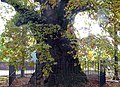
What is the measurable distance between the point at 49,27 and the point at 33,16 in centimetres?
67

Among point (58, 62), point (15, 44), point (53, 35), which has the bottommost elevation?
point (58, 62)

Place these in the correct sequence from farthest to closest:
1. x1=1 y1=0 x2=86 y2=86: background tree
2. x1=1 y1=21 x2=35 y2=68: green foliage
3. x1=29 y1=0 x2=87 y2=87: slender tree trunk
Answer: x1=29 y1=0 x2=87 y2=87: slender tree trunk < x1=1 y1=0 x2=86 y2=86: background tree < x1=1 y1=21 x2=35 y2=68: green foliage

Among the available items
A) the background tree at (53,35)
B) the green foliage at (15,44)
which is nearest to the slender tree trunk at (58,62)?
the background tree at (53,35)

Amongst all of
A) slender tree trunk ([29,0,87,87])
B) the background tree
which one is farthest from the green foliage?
slender tree trunk ([29,0,87,87])

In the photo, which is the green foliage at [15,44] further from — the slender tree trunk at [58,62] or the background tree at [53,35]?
the slender tree trunk at [58,62]

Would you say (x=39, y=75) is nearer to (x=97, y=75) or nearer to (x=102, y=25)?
(x=97, y=75)

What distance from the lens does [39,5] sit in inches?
244

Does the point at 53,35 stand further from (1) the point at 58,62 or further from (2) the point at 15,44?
(2) the point at 15,44

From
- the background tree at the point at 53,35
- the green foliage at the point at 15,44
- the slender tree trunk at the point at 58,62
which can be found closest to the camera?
the green foliage at the point at 15,44

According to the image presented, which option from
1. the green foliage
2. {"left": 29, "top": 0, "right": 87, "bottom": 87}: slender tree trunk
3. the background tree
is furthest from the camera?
{"left": 29, "top": 0, "right": 87, "bottom": 87}: slender tree trunk

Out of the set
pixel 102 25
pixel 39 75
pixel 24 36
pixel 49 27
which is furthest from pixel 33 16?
pixel 102 25

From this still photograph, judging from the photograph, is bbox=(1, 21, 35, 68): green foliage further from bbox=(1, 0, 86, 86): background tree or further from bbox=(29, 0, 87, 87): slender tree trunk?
bbox=(29, 0, 87, 87): slender tree trunk

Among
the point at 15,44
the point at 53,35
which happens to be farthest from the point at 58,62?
the point at 15,44

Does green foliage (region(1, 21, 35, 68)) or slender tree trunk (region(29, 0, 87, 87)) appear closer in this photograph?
green foliage (region(1, 21, 35, 68))
